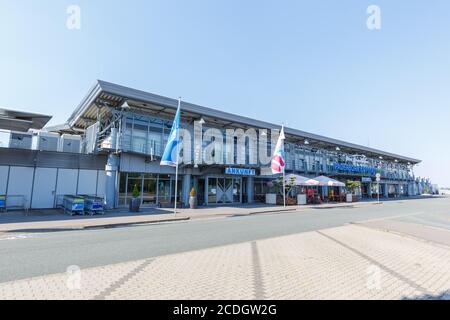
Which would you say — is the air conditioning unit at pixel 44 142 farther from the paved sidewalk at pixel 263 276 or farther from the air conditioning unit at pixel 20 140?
the paved sidewalk at pixel 263 276

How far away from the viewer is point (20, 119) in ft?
50.9

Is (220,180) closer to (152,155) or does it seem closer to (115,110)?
(152,155)

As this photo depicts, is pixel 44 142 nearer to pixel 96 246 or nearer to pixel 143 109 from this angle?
pixel 143 109

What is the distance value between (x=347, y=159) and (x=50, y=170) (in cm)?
4089

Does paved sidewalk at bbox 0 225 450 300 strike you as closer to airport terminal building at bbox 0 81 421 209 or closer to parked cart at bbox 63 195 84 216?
parked cart at bbox 63 195 84 216

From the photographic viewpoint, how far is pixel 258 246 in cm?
765

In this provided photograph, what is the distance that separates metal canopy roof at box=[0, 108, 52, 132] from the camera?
1471 cm

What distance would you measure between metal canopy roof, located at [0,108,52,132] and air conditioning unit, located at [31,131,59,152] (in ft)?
8.86


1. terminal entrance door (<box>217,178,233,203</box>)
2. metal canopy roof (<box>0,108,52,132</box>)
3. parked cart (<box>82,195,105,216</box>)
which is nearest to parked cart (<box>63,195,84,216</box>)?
parked cart (<box>82,195,105,216</box>)

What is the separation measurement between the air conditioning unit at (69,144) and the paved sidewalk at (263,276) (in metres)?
20.0

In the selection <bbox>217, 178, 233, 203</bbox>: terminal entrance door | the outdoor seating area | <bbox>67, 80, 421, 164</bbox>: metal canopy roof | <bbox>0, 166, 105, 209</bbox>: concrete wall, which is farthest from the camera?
the outdoor seating area

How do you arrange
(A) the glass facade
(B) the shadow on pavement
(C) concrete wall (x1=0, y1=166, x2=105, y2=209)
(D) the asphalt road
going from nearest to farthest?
(B) the shadow on pavement < (D) the asphalt road < (C) concrete wall (x1=0, y1=166, x2=105, y2=209) < (A) the glass facade

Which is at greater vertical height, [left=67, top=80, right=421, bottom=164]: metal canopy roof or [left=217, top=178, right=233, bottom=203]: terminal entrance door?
[left=67, top=80, right=421, bottom=164]: metal canopy roof
